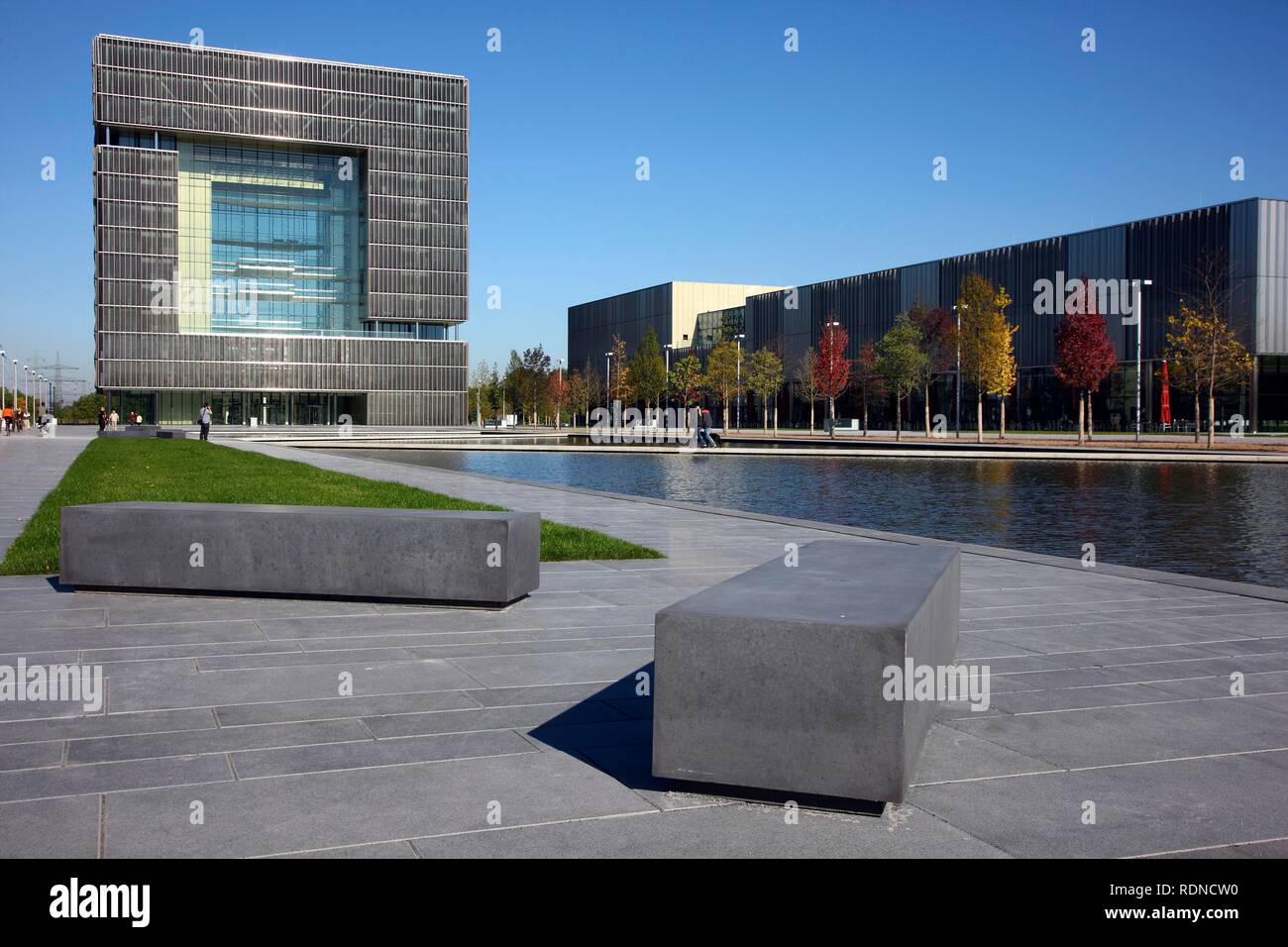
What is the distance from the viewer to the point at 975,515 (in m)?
18.2

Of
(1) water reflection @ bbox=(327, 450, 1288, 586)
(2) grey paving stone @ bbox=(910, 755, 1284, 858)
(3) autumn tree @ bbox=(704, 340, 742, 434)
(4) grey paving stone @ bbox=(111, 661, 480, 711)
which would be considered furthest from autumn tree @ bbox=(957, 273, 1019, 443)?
(2) grey paving stone @ bbox=(910, 755, 1284, 858)

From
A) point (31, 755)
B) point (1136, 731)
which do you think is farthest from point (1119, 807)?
point (31, 755)

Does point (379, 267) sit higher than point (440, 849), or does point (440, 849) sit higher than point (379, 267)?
point (379, 267)

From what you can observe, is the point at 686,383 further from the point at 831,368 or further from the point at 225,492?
the point at 225,492

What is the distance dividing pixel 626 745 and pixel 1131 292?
66.2 meters

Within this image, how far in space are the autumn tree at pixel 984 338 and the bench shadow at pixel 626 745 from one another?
50830 mm

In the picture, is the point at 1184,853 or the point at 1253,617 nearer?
the point at 1184,853

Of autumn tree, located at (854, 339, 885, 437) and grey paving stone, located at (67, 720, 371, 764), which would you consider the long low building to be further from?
grey paving stone, located at (67, 720, 371, 764)

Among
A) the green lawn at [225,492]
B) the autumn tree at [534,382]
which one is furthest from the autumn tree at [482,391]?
the green lawn at [225,492]

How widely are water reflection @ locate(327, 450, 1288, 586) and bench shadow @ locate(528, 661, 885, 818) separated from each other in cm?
851

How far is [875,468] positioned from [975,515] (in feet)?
47.9

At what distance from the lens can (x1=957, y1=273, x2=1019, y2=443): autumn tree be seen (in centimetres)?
5391

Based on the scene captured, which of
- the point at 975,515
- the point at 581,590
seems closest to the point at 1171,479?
the point at 975,515
